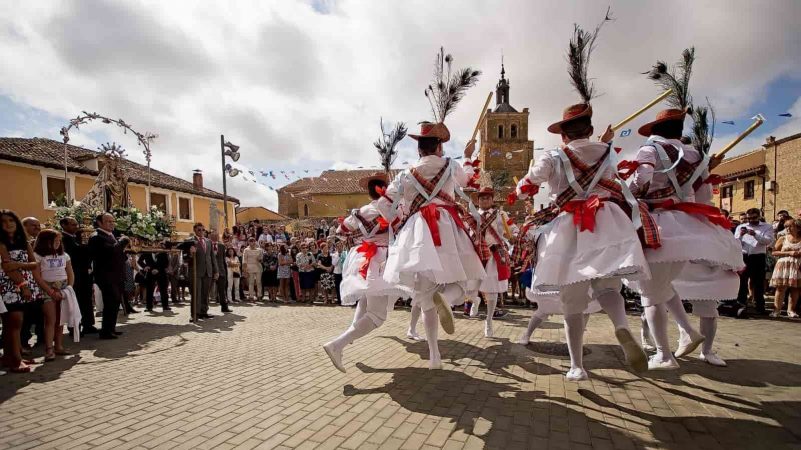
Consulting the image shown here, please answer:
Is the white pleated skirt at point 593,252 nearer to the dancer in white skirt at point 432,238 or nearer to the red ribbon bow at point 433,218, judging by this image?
the dancer in white skirt at point 432,238

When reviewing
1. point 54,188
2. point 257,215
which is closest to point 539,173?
point 54,188

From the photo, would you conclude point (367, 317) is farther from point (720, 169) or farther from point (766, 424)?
point (720, 169)

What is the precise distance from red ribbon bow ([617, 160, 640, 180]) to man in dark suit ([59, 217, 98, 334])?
8.22 meters

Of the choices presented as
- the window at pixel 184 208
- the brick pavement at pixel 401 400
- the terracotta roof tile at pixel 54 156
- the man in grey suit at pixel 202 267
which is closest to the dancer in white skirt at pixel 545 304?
the brick pavement at pixel 401 400

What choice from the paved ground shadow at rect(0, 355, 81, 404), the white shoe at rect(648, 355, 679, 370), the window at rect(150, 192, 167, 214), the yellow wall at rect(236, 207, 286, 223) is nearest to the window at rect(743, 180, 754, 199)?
the white shoe at rect(648, 355, 679, 370)

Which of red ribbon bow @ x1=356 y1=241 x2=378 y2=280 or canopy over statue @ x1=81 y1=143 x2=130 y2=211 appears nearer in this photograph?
red ribbon bow @ x1=356 y1=241 x2=378 y2=280

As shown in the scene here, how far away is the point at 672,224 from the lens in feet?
11.3

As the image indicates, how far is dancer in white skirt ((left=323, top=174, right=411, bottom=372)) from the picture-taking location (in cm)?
411

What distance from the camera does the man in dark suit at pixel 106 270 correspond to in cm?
694

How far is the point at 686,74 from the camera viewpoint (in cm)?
1083

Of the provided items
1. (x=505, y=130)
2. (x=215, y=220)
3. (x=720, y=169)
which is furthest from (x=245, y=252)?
(x=505, y=130)

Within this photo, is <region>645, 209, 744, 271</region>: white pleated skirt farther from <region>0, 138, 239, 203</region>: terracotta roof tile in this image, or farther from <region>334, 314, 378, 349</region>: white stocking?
<region>0, 138, 239, 203</region>: terracotta roof tile

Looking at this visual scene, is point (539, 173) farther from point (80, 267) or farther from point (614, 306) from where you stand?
point (80, 267)

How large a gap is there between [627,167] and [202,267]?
8786 mm
